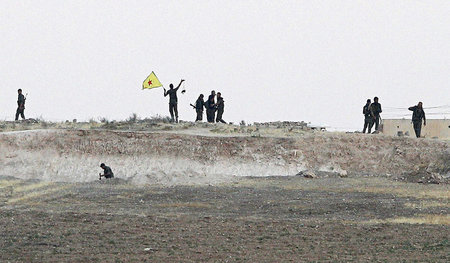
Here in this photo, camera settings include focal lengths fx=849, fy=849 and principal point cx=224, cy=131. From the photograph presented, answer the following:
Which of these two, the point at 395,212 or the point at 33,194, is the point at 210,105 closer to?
the point at 33,194

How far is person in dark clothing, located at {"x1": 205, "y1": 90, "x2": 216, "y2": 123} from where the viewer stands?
132 ft

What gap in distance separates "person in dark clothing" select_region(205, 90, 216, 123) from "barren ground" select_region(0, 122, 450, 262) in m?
4.41

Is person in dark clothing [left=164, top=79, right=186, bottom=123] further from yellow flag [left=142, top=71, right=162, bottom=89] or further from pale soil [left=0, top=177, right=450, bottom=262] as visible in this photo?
pale soil [left=0, top=177, right=450, bottom=262]

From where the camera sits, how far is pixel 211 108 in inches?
1603

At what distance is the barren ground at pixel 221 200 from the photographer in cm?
1585

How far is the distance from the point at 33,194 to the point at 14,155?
10.5 m

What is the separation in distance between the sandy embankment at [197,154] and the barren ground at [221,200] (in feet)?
0.15

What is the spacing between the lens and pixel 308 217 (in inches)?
790

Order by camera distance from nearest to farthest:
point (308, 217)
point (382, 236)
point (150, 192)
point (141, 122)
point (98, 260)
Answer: point (98, 260), point (382, 236), point (308, 217), point (150, 192), point (141, 122)

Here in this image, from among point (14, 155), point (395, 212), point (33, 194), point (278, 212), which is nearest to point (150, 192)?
point (33, 194)

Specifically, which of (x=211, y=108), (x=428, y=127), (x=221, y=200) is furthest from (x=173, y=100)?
(x=428, y=127)

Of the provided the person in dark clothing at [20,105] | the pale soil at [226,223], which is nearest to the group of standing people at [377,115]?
the pale soil at [226,223]

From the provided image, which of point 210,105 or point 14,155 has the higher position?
point 210,105

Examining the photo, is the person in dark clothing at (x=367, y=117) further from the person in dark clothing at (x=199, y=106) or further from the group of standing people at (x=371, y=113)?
the person in dark clothing at (x=199, y=106)
